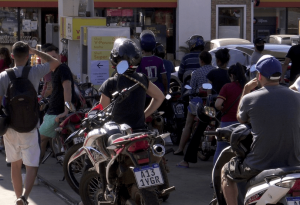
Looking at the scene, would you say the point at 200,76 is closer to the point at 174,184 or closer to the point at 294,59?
the point at 174,184

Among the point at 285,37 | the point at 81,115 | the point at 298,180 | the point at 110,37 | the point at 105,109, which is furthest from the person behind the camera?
the point at 285,37

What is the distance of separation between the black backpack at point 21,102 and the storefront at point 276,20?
74.2ft

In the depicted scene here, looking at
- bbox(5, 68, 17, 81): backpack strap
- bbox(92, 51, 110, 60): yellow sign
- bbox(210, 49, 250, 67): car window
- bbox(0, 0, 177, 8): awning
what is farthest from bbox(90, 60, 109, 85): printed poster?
bbox(0, 0, 177, 8): awning

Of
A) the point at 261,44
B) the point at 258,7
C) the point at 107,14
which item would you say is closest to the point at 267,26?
the point at 258,7

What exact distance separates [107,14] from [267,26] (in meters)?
7.77

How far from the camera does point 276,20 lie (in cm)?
2792

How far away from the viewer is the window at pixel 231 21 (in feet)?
88.3

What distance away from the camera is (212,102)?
26.2ft

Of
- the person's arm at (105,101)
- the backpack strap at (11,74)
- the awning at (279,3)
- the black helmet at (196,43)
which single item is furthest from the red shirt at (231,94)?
the awning at (279,3)

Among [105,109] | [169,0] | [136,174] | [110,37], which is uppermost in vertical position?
[169,0]

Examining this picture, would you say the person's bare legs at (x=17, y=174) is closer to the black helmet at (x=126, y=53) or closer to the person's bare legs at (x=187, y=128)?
the black helmet at (x=126, y=53)

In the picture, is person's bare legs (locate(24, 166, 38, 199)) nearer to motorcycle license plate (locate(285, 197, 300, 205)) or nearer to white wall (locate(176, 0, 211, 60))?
motorcycle license plate (locate(285, 197, 300, 205))

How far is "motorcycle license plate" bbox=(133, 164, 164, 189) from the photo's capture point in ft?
16.3

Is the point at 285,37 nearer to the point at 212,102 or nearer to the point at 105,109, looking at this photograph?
the point at 212,102
